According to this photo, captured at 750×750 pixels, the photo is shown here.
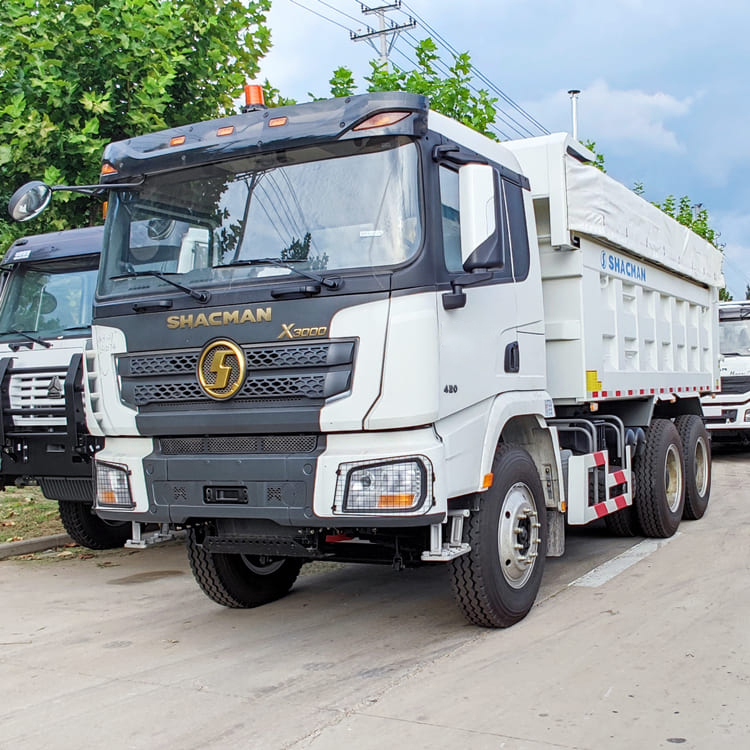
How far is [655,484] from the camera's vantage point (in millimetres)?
8375

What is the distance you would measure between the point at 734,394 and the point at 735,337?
123 centimetres

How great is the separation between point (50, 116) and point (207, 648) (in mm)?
6393

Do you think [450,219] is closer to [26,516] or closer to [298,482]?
[298,482]

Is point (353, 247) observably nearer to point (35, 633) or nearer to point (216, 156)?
point (216, 156)

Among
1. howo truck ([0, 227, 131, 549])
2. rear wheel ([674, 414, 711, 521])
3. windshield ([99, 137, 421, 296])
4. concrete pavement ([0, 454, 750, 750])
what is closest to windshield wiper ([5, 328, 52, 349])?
howo truck ([0, 227, 131, 549])

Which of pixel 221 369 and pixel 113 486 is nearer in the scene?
pixel 221 369

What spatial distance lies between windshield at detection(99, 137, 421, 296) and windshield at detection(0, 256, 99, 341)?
2.77m

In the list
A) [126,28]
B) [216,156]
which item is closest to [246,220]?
[216,156]

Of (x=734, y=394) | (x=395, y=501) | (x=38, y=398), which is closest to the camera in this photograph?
(x=395, y=501)

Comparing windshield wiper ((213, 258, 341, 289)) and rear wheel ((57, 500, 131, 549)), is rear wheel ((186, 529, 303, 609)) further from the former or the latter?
rear wheel ((57, 500, 131, 549))

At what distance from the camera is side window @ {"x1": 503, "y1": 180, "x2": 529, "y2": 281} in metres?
5.95

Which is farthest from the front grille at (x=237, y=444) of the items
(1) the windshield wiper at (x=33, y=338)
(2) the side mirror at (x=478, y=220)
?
(1) the windshield wiper at (x=33, y=338)

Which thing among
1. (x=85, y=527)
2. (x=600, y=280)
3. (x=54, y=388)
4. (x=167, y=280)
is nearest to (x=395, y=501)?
(x=167, y=280)

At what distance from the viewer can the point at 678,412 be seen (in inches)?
388
